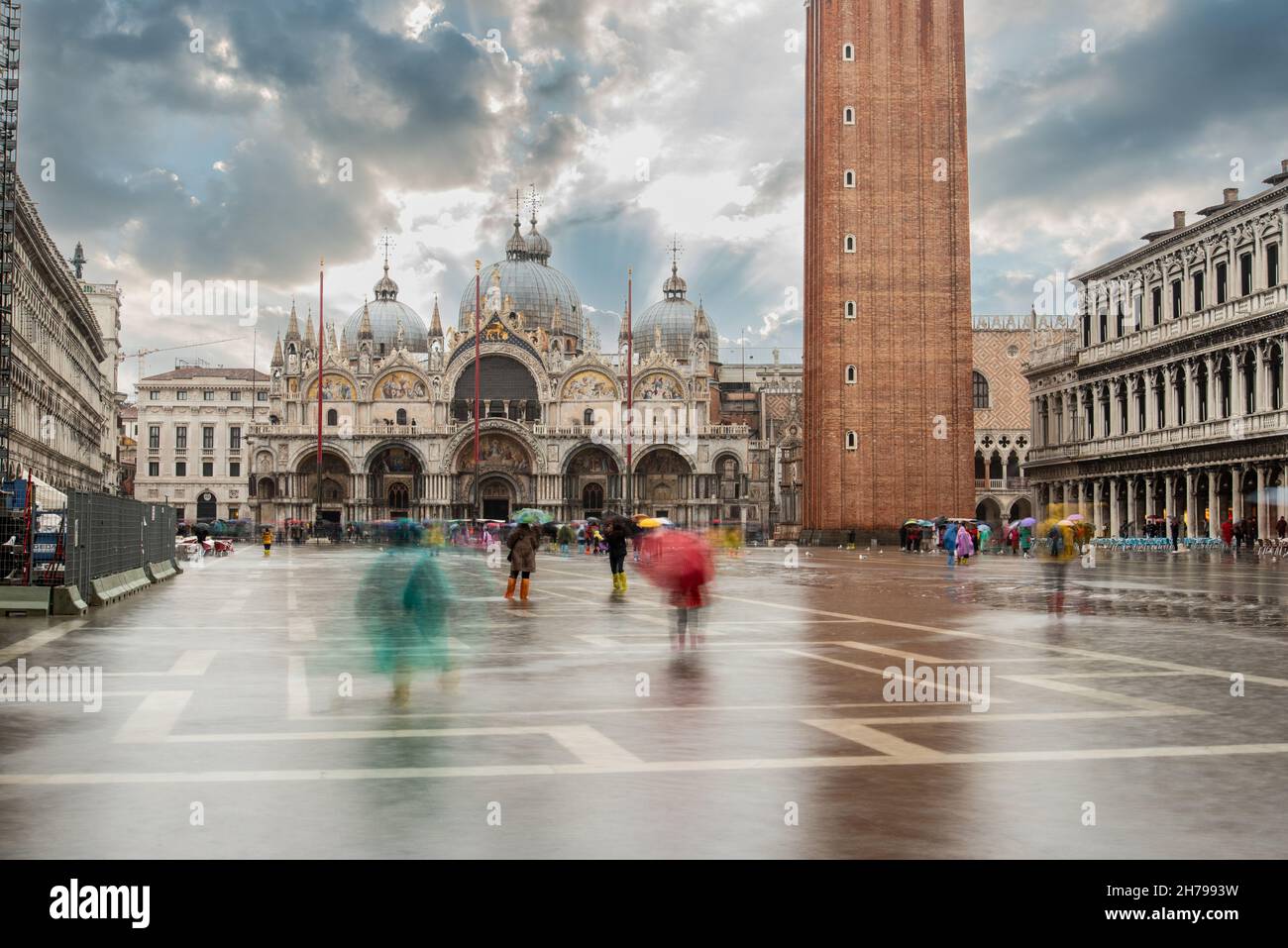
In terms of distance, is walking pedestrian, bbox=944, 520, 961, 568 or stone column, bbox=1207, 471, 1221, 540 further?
stone column, bbox=1207, 471, 1221, 540

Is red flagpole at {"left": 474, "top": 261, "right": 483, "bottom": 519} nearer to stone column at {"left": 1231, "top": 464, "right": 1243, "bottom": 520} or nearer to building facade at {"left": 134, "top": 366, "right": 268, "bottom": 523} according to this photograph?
building facade at {"left": 134, "top": 366, "right": 268, "bottom": 523}

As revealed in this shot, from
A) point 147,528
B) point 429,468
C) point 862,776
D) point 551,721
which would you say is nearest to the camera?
point 862,776

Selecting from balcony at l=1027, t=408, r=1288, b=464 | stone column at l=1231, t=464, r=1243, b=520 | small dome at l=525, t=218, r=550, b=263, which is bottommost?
stone column at l=1231, t=464, r=1243, b=520

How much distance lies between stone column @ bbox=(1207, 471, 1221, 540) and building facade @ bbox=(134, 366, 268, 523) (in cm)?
8612

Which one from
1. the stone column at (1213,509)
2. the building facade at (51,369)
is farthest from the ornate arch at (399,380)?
the stone column at (1213,509)

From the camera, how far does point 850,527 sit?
66.6m

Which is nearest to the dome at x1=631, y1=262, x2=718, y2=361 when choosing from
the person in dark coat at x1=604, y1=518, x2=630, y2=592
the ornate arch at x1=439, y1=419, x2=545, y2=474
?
the ornate arch at x1=439, y1=419, x2=545, y2=474

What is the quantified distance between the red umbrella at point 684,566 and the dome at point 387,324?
10400 centimetres

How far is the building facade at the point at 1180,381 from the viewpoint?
4762 centimetres

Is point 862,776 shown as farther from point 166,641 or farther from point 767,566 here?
point 767,566

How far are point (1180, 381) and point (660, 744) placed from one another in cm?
5127

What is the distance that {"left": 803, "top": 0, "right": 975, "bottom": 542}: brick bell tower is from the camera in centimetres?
6656
